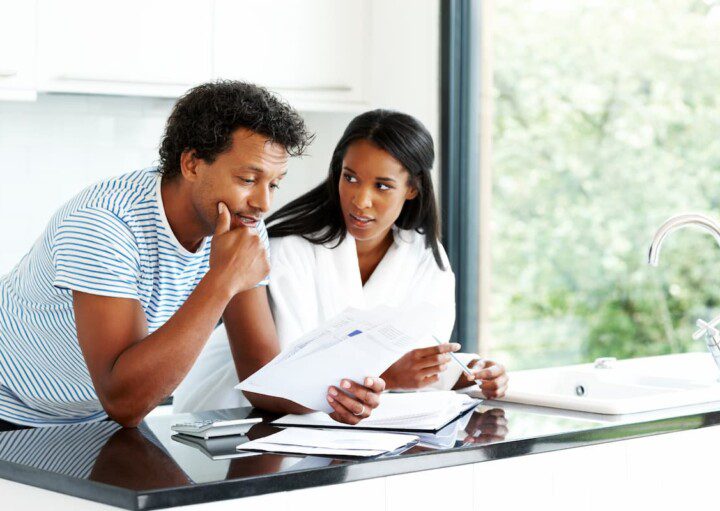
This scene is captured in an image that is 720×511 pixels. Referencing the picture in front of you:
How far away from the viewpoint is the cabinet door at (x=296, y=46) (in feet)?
10.7

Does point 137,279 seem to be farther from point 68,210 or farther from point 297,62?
point 297,62

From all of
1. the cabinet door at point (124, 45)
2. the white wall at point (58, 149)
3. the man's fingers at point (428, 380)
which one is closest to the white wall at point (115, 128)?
the white wall at point (58, 149)

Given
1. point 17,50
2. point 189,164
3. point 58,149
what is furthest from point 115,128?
point 189,164

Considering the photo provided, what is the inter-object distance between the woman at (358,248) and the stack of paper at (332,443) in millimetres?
580

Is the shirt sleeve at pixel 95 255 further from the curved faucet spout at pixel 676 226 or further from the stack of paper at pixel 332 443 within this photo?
the curved faucet spout at pixel 676 226

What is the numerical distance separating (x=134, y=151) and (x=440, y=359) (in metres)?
A: 1.65

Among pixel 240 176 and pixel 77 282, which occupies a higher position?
pixel 240 176

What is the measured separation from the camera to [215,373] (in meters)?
2.31

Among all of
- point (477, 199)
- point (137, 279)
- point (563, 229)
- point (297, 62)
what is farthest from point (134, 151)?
point (563, 229)

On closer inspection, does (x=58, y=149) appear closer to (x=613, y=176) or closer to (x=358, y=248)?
(x=358, y=248)

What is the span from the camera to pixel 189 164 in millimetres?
1839

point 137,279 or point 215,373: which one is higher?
point 137,279

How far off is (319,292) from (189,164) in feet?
1.86

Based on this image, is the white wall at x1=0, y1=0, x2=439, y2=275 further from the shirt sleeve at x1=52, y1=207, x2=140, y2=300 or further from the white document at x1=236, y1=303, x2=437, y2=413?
the white document at x1=236, y1=303, x2=437, y2=413
